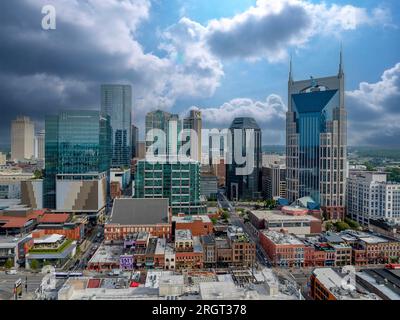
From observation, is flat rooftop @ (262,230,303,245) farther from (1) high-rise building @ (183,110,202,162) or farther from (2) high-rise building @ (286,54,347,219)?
(1) high-rise building @ (183,110,202,162)

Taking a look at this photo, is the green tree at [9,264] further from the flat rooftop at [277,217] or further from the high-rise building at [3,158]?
the high-rise building at [3,158]

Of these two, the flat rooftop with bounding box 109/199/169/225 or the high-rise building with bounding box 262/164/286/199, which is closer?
the flat rooftop with bounding box 109/199/169/225

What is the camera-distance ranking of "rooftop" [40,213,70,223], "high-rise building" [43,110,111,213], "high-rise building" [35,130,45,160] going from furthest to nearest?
"high-rise building" [35,130,45,160]
"high-rise building" [43,110,111,213]
"rooftop" [40,213,70,223]

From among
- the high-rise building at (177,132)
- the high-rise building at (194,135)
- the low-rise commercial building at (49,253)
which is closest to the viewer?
the low-rise commercial building at (49,253)

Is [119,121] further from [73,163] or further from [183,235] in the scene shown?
[183,235]

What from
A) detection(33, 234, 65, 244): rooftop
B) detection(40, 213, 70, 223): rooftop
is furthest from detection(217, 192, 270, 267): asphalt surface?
detection(40, 213, 70, 223): rooftop

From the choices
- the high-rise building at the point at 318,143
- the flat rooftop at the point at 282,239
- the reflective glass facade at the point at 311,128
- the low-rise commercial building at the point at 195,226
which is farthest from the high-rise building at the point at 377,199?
the low-rise commercial building at the point at 195,226
